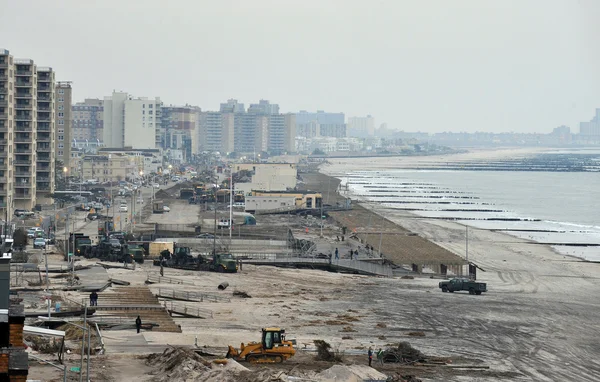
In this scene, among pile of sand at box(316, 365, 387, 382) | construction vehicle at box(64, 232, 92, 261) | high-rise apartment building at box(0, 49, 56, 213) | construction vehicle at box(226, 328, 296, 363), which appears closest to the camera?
pile of sand at box(316, 365, 387, 382)

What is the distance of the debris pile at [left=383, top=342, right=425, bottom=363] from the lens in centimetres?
3047

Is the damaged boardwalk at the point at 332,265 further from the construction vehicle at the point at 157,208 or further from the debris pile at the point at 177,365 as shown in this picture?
the construction vehicle at the point at 157,208

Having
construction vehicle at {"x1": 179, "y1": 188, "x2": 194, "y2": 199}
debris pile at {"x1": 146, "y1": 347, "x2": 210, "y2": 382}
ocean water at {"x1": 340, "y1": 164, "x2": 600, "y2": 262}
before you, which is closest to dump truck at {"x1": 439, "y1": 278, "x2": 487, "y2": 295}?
ocean water at {"x1": 340, "y1": 164, "x2": 600, "y2": 262}

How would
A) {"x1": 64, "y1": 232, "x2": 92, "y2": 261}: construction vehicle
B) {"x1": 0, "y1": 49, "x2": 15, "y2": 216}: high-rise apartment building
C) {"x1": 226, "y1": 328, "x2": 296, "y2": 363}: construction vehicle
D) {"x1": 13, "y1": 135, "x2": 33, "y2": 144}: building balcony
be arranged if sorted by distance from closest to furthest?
{"x1": 226, "y1": 328, "x2": 296, "y2": 363}: construction vehicle → {"x1": 64, "y1": 232, "x2": 92, "y2": 261}: construction vehicle → {"x1": 0, "y1": 49, "x2": 15, "y2": 216}: high-rise apartment building → {"x1": 13, "y1": 135, "x2": 33, "y2": 144}: building balcony

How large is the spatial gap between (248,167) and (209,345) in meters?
136

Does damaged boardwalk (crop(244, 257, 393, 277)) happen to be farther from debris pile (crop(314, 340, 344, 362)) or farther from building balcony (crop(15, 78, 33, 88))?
building balcony (crop(15, 78, 33, 88))

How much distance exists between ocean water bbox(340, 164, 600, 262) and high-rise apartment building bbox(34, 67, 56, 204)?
40753 millimetres

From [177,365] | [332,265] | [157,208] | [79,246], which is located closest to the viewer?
[177,365]

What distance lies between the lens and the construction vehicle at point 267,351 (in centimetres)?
2839

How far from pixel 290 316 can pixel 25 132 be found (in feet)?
180

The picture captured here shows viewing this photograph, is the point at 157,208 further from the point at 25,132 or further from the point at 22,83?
the point at 22,83

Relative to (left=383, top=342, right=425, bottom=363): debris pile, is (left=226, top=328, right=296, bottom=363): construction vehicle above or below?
above

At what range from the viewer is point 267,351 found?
28531 millimetres

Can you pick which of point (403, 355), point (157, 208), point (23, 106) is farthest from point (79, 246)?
point (157, 208)
